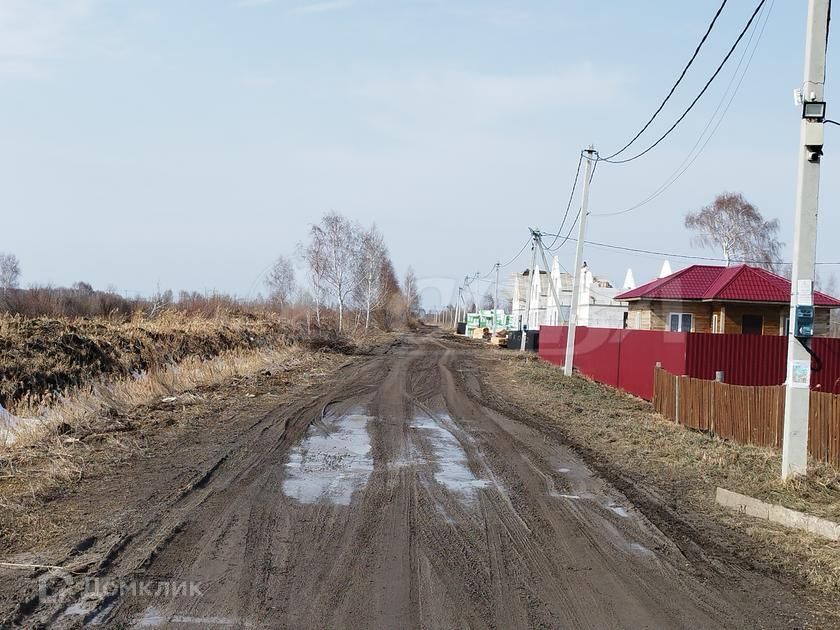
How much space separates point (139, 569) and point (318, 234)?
50.7 meters

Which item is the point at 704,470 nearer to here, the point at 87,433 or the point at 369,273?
the point at 87,433

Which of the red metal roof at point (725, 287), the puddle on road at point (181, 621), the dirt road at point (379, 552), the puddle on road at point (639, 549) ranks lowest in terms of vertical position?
the puddle on road at point (181, 621)

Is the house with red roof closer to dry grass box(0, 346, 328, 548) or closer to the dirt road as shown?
dry grass box(0, 346, 328, 548)

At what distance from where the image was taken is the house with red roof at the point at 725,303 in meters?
29.8

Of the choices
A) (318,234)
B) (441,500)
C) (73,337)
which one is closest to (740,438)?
(441,500)

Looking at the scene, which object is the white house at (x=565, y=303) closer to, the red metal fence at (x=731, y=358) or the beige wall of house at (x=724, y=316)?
the beige wall of house at (x=724, y=316)

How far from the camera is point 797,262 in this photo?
951cm

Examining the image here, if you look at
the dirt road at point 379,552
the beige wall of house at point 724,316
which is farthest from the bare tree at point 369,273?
the dirt road at point 379,552

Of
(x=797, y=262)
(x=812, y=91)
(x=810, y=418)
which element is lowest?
(x=810, y=418)

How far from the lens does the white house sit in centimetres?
5441

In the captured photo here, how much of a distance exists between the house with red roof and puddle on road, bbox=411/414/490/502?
18.5 metres

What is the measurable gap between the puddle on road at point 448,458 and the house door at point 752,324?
1915 cm

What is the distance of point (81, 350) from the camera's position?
20.4 meters

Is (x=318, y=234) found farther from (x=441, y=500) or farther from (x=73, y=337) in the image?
(x=441, y=500)
